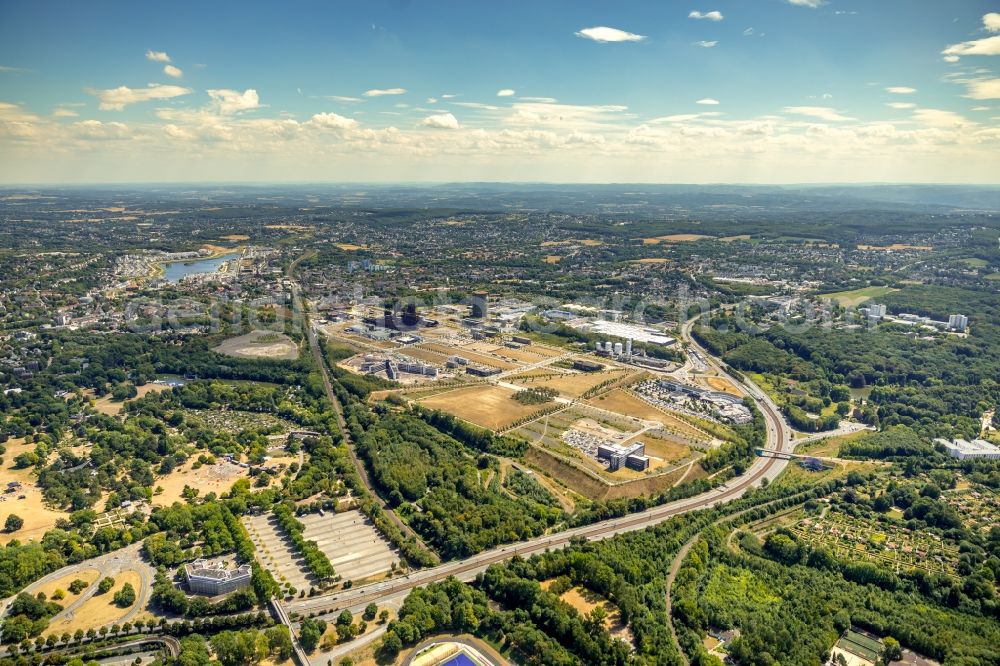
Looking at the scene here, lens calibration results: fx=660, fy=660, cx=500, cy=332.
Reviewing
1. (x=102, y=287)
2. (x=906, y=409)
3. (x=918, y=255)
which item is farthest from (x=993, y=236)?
(x=102, y=287)

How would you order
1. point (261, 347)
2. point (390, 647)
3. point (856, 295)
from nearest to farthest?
point (390, 647)
point (261, 347)
point (856, 295)

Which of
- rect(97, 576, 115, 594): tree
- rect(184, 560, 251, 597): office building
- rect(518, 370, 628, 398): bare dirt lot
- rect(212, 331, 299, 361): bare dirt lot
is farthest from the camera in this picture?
rect(212, 331, 299, 361): bare dirt lot

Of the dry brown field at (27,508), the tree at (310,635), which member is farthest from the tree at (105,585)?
the tree at (310,635)

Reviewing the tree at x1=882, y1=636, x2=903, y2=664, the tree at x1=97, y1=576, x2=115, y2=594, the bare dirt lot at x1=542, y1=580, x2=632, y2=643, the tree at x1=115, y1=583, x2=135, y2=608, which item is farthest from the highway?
the tree at x1=882, y1=636, x2=903, y2=664

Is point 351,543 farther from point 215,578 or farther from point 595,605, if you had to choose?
point 595,605

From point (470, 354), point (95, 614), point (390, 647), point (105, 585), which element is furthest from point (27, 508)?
point (470, 354)

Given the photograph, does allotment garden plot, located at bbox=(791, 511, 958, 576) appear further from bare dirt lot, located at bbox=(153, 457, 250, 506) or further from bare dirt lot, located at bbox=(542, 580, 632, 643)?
bare dirt lot, located at bbox=(153, 457, 250, 506)

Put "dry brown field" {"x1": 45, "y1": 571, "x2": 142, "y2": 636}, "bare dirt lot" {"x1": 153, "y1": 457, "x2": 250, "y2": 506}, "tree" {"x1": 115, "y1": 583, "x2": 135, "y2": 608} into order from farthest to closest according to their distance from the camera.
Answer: "bare dirt lot" {"x1": 153, "y1": 457, "x2": 250, "y2": 506}
"tree" {"x1": 115, "y1": 583, "x2": 135, "y2": 608}
"dry brown field" {"x1": 45, "y1": 571, "x2": 142, "y2": 636}
